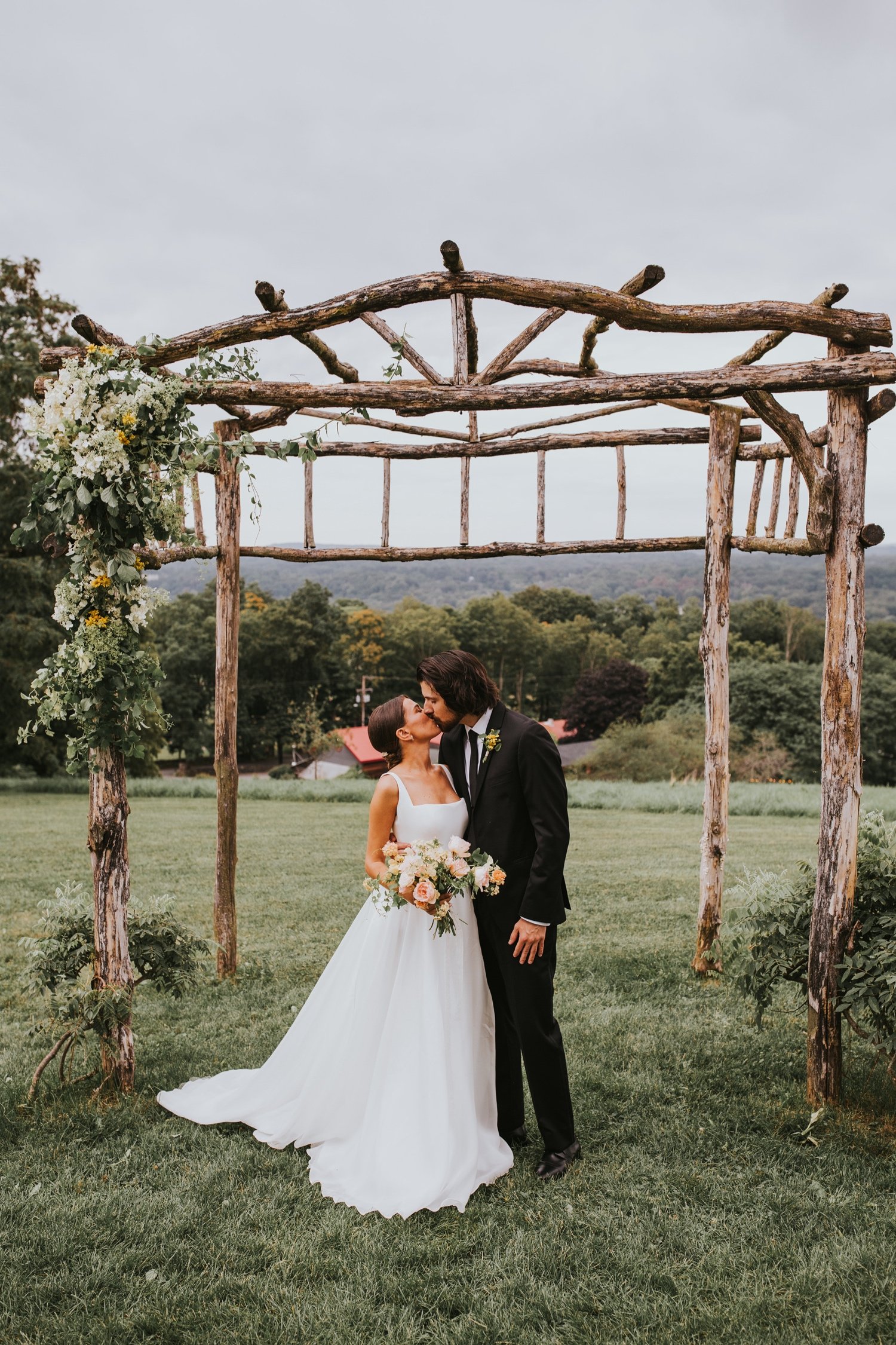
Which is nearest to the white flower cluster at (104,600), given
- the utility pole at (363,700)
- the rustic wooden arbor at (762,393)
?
the rustic wooden arbor at (762,393)

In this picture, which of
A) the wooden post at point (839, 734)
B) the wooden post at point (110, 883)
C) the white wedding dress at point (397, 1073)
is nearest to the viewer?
the white wedding dress at point (397, 1073)

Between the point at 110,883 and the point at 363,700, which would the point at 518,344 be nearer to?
the point at 110,883

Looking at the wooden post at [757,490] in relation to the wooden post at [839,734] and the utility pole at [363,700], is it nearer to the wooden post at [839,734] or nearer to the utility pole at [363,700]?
the wooden post at [839,734]

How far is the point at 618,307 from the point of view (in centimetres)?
379

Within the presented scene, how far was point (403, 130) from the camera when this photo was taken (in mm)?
6176

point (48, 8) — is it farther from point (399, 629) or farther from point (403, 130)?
point (399, 629)

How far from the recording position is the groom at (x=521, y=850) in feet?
11.1

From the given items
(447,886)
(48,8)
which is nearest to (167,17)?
(48,8)

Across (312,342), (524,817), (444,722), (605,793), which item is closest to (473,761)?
(444,722)

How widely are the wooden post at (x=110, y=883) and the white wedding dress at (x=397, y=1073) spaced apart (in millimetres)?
460

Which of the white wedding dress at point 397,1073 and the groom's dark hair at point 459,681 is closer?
the white wedding dress at point 397,1073

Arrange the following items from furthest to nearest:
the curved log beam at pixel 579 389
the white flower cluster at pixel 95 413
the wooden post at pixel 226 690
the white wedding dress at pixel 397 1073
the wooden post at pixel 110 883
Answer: the wooden post at pixel 226 690, the wooden post at pixel 110 883, the curved log beam at pixel 579 389, the white flower cluster at pixel 95 413, the white wedding dress at pixel 397 1073

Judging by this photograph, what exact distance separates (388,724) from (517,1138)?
6.25 feet

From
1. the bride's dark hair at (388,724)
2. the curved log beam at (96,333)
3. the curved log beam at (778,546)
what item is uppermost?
the curved log beam at (96,333)
